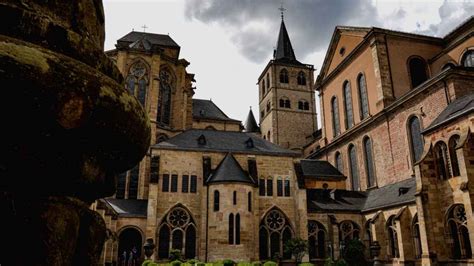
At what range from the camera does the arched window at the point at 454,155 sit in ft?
62.9

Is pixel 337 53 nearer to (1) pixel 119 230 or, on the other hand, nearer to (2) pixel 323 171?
(2) pixel 323 171

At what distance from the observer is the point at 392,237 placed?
81.6 ft

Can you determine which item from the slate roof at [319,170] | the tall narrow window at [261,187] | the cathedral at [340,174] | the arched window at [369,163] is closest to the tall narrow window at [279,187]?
the cathedral at [340,174]

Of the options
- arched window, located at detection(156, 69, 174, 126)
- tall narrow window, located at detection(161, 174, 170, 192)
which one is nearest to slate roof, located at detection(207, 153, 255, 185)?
tall narrow window, located at detection(161, 174, 170, 192)

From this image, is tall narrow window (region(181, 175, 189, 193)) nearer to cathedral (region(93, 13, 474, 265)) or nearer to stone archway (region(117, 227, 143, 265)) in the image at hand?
cathedral (region(93, 13, 474, 265))

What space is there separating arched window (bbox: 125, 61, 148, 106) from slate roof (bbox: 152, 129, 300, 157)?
786 centimetres

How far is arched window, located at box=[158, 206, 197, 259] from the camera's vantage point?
1033 inches

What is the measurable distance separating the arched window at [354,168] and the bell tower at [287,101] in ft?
55.0

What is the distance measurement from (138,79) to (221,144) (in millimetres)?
11651

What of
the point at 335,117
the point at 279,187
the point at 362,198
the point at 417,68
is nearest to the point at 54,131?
the point at 279,187

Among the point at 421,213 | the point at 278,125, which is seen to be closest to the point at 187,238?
the point at 421,213

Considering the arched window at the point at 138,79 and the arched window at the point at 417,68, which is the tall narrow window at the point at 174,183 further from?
the arched window at the point at 417,68

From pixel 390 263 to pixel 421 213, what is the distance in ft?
19.7

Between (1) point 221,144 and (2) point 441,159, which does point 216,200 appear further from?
(2) point 441,159
